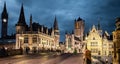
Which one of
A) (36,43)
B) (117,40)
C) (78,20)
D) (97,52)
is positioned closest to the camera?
(117,40)

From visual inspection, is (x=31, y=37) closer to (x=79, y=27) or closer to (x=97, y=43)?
(x=97, y=43)

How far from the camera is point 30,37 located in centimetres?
10062

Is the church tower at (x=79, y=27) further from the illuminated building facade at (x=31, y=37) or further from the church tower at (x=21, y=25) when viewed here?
the church tower at (x=21, y=25)

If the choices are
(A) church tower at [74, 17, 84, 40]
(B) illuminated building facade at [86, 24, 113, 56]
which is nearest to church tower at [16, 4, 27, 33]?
(B) illuminated building facade at [86, 24, 113, 56]

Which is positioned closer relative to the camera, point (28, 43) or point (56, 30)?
point (28, 43)

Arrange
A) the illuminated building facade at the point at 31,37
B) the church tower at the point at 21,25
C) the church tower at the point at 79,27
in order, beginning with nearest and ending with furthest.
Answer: the illuminated building facade at the point at 31,37, the church tower at the point at 21,25, the church tower at the point at 79,27

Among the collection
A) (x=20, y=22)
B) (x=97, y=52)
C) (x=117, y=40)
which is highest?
(x=20, y=22)

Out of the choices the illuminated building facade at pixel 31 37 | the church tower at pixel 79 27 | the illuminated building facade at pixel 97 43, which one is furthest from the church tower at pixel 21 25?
the church tower at pixel 79 27

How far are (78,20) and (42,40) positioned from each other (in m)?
77.3

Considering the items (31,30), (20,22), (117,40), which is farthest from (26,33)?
(117,40)

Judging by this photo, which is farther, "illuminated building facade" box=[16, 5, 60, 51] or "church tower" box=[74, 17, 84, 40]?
"church tower" box=[74, 17, 84, 40]

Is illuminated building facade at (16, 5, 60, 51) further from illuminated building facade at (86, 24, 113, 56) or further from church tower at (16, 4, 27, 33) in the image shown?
illuminated building facade at (86, 24, 113, 56)

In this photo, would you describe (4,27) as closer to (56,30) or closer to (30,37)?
(56,30)

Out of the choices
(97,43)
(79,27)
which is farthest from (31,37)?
(79,27)
